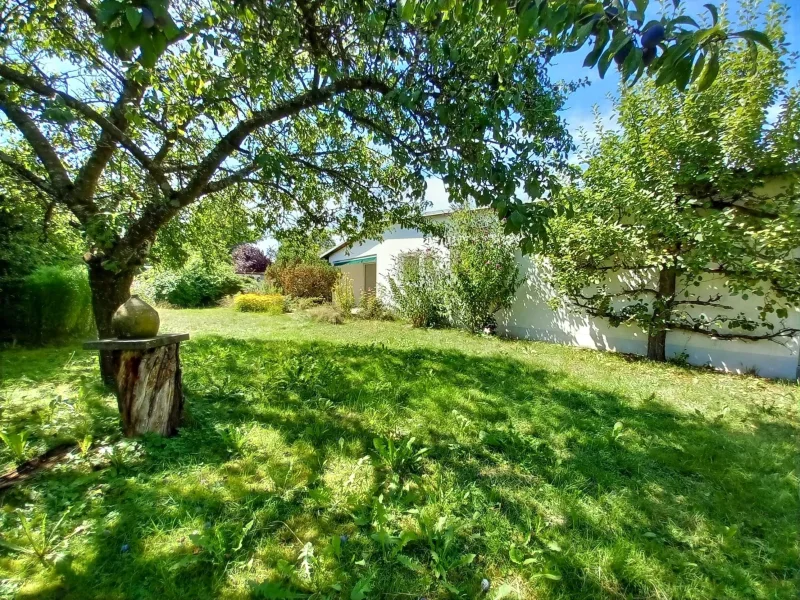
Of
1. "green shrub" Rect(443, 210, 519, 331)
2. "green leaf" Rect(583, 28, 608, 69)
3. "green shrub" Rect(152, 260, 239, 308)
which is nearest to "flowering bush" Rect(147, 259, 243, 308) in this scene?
"green shrub" Rect(152, 260, 239, 308)

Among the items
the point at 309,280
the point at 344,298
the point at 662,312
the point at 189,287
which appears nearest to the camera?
the point at 662,312

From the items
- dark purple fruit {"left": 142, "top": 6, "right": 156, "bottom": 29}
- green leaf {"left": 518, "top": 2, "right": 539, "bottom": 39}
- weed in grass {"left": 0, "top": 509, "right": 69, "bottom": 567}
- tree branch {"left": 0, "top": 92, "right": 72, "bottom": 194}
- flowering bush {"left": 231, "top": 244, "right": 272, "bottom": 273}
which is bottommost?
weed in grass {"left": 0, "top": 509, "right": 69, "bottom": 567}

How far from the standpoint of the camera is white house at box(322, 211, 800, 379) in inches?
240

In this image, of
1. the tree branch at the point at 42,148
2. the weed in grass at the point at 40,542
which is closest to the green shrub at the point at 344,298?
the tree branch at the point at 42,148

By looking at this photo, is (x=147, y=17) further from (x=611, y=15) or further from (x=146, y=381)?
(x=146, y=381)

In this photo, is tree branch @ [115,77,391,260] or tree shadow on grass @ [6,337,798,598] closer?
tree shadow on grass @ [6,337,798,598]

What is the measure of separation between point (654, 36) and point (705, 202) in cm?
690

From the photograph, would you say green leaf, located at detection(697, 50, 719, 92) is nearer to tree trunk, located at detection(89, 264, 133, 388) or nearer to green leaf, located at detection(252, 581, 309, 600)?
green leaf, located at detection(252, 581, 309, 600)

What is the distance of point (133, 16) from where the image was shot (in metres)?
1.19

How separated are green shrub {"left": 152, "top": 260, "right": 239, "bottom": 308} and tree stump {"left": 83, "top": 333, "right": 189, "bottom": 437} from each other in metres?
14.4

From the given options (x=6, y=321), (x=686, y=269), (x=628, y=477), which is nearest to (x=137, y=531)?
(x=628, y=477)

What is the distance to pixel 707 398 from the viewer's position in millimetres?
4887

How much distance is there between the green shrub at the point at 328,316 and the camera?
38.6ft

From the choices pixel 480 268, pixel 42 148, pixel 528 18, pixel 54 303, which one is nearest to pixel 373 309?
pixel 480 268
